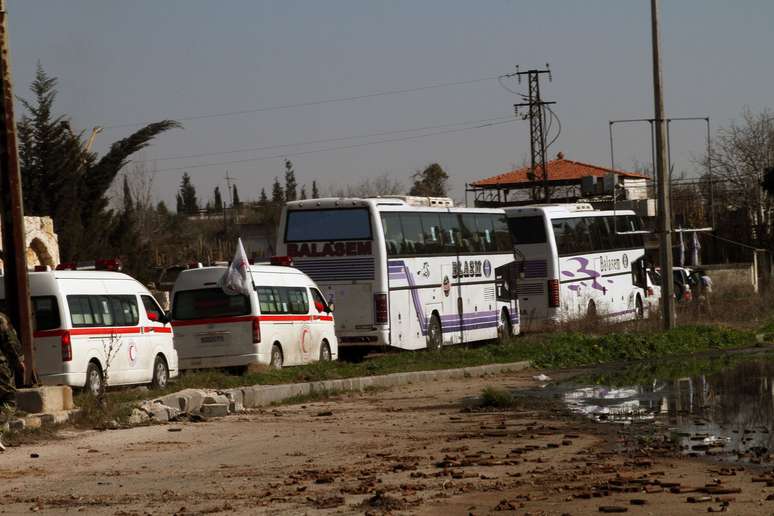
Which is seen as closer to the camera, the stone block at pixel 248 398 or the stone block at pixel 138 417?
the stone block at pixel 138 417

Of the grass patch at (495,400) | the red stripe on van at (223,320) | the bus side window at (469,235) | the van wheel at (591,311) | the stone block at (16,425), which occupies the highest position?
the bus side window at (469,235)

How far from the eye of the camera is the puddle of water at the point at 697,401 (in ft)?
40.2

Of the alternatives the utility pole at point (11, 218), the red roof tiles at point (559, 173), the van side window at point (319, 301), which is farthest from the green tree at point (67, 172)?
the red roof tiles at point (559, 173)

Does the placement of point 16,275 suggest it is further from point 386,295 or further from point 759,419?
point 386,295

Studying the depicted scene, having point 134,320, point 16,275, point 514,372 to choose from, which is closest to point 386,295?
point 514,372

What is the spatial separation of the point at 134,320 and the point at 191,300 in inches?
95.3

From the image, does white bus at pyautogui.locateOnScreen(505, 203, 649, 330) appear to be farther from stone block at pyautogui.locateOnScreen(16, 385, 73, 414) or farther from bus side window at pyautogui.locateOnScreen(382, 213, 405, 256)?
stone block at pyautogui.locateOnScreen(16, 385, 73, 414)

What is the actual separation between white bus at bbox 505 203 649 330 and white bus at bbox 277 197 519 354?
4.95 meters

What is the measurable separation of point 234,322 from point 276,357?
1.29 m

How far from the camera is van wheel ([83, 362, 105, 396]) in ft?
68.9

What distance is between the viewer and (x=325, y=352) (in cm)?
2828

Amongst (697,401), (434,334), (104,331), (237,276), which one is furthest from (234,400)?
(434,334)

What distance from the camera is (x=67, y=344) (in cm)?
2048

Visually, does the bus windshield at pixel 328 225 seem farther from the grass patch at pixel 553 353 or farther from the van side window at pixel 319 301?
the grass patch at pixel 553 353
